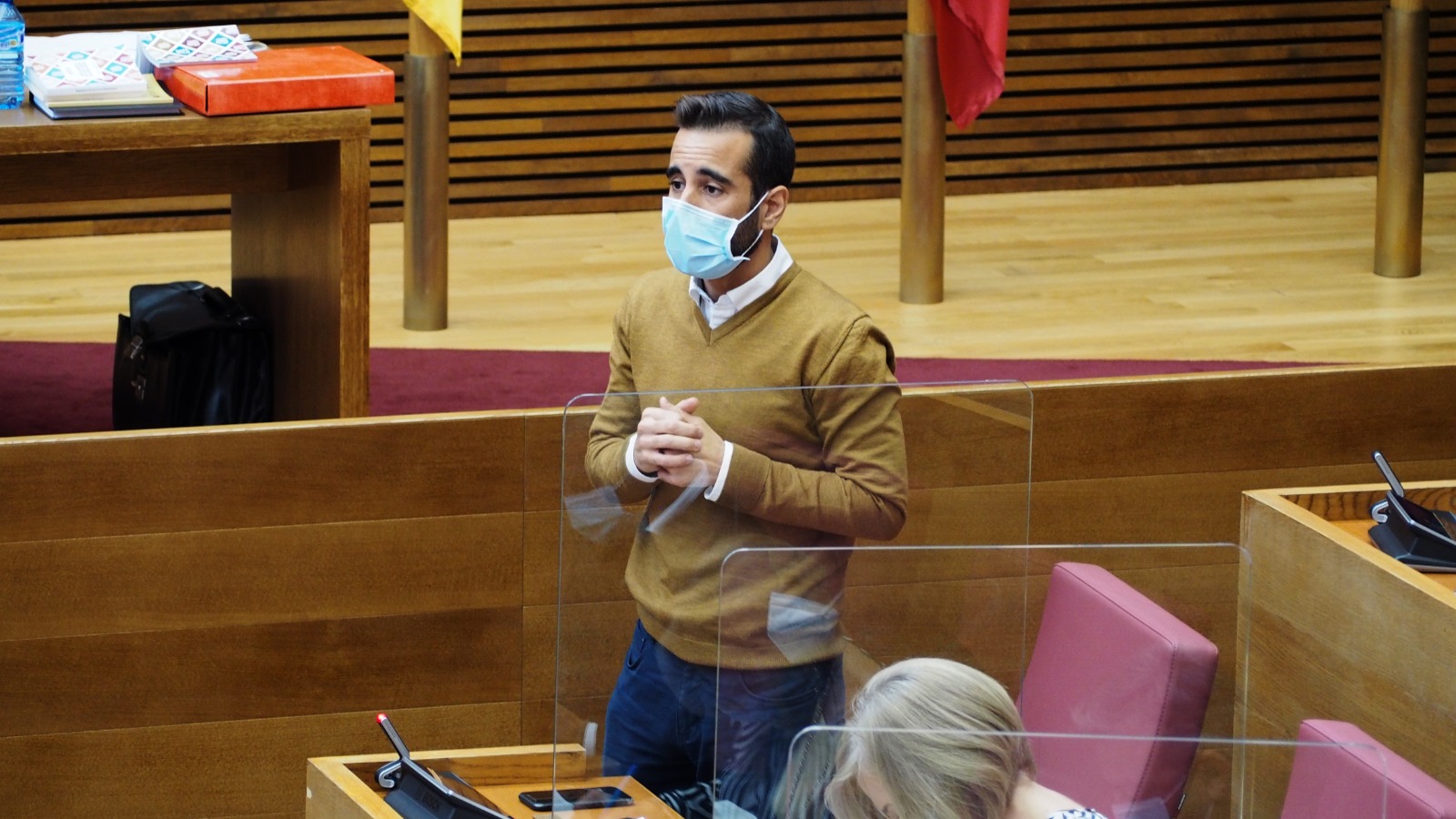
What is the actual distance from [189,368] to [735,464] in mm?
1748

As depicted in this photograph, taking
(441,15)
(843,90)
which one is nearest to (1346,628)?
(441,15)

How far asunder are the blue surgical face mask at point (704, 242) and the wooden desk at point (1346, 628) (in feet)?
2.60

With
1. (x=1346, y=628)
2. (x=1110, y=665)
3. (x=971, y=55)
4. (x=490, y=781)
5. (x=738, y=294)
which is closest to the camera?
(x=1110, y=665)

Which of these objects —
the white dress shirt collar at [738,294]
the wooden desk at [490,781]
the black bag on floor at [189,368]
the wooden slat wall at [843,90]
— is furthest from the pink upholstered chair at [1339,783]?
the wooden slat wall at [843,90]

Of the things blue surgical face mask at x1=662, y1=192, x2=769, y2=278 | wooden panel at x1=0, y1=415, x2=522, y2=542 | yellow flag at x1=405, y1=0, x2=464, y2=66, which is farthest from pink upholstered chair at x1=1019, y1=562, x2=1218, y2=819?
yellow flag at x1=405, y1=0, x2=464, y2=66

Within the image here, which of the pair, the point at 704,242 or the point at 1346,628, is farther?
the point at 1346,628

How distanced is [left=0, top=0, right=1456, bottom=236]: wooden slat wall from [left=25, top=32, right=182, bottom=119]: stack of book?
2010mm

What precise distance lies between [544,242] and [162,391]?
1.84m

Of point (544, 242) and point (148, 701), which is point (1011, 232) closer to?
point (544, 242)

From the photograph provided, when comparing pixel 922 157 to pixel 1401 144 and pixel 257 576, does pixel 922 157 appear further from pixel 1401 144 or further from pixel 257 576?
pixel 257 576

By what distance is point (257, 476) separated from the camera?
3.30 meters

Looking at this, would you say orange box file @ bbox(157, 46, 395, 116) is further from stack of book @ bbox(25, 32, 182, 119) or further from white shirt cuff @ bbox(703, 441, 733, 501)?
white shirt cuff @ bbox(703, 441, 733, 501)

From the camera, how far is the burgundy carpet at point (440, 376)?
3803mm

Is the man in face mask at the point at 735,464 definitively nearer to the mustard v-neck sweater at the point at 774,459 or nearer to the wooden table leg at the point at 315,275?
the mustard v-neck sweater at the point at 774,459
